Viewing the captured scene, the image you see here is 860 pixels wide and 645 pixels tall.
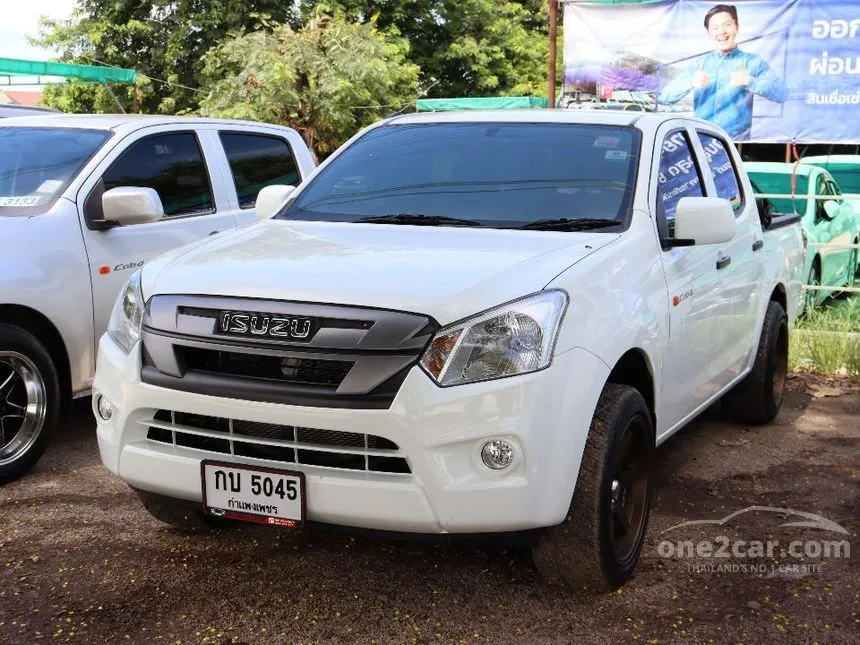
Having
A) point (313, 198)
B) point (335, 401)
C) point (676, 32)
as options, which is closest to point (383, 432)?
point (335, 401)

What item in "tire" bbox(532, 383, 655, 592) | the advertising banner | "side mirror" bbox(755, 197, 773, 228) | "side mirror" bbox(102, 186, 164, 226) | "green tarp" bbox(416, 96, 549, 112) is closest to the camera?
"tire" bbox(532, 383, 655, 592)

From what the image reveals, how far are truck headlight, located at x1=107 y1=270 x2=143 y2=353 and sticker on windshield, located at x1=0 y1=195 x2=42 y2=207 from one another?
168 cm

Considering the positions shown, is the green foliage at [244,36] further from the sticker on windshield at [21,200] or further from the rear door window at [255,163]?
the sticker on windshield at [21,200]

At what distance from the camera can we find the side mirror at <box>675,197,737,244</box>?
3920mm

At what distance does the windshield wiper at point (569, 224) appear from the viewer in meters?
3.86

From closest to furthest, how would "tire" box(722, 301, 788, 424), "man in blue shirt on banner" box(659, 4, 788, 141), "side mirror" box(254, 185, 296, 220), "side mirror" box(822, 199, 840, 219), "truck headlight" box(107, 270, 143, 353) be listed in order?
"truck headlight" box(107, 270, 143, 353) < "side mirror" box(254, 185, 296, 220) < "tire" box(722, 301, 788, 424) < "man in blue shirt on banner" box(659, 4, 788, 141) < "side mirror" box(822, 199, 840, 219)

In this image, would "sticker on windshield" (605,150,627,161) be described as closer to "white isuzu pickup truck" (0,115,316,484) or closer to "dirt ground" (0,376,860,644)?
"dirt ground" (0,376,860,644)

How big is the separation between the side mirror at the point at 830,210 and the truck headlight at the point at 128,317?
8493mm

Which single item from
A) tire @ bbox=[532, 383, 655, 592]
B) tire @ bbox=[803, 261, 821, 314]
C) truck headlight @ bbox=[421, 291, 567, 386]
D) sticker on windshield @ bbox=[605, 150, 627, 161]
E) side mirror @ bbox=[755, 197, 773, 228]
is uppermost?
sticker on windshield @ bbox=[605, 150, 627, 161]

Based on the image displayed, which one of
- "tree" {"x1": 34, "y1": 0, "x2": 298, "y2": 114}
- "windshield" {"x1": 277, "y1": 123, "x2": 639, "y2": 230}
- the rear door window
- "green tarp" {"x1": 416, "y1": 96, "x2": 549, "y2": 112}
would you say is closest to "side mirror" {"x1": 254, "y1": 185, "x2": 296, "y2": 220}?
"windshield" {"x1": 277, "y1": 123, "x2": 639, "y2": 230}

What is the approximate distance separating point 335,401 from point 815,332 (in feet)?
18.8

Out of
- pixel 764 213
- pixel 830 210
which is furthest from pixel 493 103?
pixel 764 213

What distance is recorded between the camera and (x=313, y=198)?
4504 mm

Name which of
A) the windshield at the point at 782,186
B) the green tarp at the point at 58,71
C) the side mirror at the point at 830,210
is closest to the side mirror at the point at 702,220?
the side mirror at the point at 830,210
